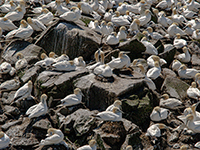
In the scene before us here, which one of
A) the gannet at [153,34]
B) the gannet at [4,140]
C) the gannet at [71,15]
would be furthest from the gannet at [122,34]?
the gannet at [4,140]

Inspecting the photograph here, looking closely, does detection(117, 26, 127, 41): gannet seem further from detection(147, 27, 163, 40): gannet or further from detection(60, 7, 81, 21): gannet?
detection(60, 7, 81, 21): gannet

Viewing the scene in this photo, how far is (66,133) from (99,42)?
590 cm

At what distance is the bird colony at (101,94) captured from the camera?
11648mm

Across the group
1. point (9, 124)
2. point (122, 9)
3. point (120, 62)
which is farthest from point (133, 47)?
point (9, 124)

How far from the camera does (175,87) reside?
15336 mm

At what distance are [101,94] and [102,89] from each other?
23cm

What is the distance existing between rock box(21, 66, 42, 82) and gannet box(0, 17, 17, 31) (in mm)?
4216

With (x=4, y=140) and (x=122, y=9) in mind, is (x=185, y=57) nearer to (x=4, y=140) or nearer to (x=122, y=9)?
(x=122, y=9)

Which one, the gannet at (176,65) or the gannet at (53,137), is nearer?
the gannet at (53,137)

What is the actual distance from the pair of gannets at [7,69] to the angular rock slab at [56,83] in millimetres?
1902

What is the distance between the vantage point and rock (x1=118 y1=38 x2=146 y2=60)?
16.1 metres

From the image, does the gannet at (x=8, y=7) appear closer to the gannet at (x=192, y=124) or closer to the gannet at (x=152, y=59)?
the gannet at (x=152, y=59)

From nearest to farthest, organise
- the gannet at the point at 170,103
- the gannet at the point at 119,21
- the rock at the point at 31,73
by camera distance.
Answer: the gannet at the point at 170,103 < the rock at the point at 31,73 < the gannet at the point at 119,21

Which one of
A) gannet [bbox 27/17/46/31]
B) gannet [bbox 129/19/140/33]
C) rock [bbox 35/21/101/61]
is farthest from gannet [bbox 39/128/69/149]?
gannet [bbox 129/19/140/33]
